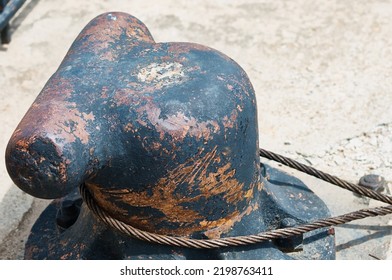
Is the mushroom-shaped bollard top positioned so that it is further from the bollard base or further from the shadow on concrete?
the shadow on concrete

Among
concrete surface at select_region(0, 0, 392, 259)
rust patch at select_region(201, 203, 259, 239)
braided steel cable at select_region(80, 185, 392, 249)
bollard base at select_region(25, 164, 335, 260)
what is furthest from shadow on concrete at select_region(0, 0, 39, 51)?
rust patch at select_region(201, 203, 259, 239)

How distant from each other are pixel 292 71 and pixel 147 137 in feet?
6.17

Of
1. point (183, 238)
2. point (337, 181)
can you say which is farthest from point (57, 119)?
point (337, 181)

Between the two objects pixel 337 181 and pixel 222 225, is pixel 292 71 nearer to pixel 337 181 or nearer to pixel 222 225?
pixel 337 181

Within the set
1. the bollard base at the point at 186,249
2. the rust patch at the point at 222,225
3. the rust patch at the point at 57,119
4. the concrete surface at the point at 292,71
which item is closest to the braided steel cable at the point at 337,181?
the bollard base at the point at 186,249

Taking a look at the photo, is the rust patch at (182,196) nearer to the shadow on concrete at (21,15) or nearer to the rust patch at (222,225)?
the rust patch at (222,225)

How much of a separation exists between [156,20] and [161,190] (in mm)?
2190

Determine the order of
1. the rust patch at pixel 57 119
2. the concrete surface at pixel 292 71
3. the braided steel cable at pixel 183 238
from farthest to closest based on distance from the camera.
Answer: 1. the concrete surface at pixel 292 71
2. the braided steel cable at pixel 183 238
3. the rust patch at pixel 57 119

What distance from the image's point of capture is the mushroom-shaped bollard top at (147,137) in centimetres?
222

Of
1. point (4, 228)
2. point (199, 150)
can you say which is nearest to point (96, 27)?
point (199, 150)

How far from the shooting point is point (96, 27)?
2619 mm

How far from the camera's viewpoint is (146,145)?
226cm

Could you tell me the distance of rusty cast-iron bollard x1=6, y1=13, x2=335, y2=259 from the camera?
2227mm

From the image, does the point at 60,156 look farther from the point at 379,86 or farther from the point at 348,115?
the point at 379,86
